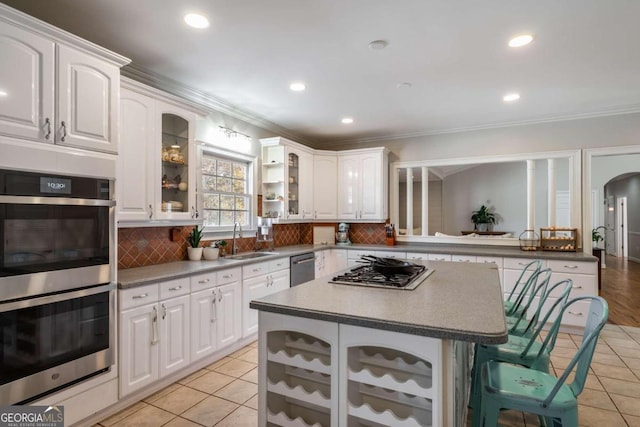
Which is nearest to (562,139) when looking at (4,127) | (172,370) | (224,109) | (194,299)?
(224,109)

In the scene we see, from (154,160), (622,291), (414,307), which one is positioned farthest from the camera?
(622,291)

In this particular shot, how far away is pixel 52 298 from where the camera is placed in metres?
1.95

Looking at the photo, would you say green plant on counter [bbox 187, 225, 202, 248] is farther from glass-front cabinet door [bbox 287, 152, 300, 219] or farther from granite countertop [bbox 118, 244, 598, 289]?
glass-front cabinet door [bbox 287, 152, 300, 219]

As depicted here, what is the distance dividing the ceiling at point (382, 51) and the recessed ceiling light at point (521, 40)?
59mm

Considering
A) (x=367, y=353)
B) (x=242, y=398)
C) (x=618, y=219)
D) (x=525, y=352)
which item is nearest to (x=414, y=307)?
(x=367, y=353)

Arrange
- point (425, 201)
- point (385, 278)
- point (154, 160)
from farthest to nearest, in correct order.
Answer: point (425, 201) → point (154, 160) → point (385, 278)

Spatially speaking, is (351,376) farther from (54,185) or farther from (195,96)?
(195,96)

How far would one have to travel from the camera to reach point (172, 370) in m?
2.72

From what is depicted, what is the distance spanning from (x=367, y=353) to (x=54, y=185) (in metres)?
1.93

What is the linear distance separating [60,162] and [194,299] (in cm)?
143

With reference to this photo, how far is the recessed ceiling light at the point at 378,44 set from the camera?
8.47 feet

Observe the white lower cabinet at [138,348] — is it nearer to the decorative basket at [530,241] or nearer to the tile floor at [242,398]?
the tile floor at [242,398]

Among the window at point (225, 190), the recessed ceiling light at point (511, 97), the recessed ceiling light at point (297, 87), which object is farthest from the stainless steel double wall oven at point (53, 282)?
the recessed ceiling light at point (511, 97)

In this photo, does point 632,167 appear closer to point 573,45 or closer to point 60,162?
point 573,45
